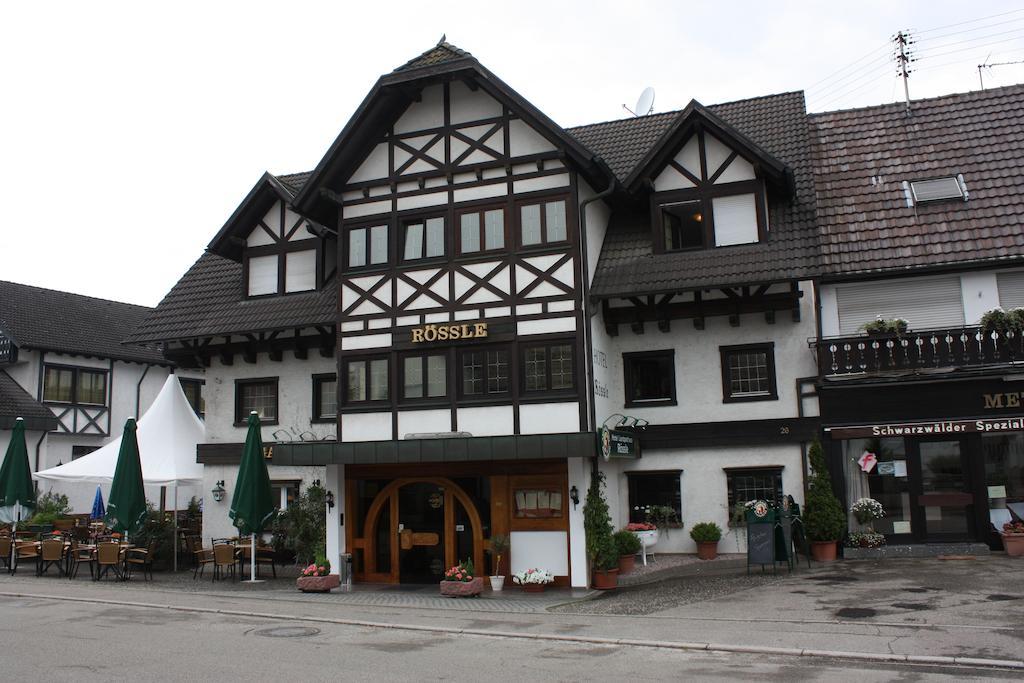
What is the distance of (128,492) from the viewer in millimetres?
A: 20531

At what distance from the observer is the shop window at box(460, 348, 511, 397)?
19.8 m

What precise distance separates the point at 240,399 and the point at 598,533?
11.0 metres

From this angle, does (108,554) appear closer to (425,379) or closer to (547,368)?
(425,379)

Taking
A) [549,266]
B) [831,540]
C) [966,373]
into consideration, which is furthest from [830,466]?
[549,266]

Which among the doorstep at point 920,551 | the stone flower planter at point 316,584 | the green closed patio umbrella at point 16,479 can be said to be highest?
the green closed patio umbrella at point 16,479

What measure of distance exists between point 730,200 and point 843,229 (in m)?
2.63

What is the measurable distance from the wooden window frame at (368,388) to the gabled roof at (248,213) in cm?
510

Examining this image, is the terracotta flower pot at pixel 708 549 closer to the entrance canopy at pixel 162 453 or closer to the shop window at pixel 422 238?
the shop window at pixel 422 238

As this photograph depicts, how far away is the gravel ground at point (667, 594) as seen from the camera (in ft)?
52.7

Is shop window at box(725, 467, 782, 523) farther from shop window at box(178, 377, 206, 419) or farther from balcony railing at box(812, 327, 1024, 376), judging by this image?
shop window at box(178, 377, 206, 419)

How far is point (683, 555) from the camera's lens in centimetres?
2042

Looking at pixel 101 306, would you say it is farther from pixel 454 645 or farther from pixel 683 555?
pixel 454 645

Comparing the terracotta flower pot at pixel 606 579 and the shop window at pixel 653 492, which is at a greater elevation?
the shop window at pixel 653 492

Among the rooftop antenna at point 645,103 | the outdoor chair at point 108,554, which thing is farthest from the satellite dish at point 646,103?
the outdoor chair at point 108,554
